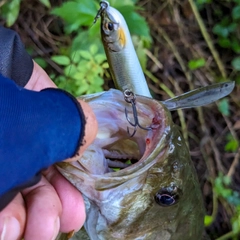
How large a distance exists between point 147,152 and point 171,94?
180cm

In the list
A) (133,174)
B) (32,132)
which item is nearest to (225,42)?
(133,174)

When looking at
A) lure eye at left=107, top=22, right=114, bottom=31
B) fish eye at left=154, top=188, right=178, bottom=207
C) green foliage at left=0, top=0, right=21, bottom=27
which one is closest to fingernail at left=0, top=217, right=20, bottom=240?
fish eye at left=154, top=188, right=178, bottom=207

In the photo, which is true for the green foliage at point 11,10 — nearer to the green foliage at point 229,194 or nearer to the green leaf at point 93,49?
the green leaf at point 93,49

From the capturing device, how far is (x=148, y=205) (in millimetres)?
1423

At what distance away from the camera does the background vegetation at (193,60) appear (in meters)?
2.95

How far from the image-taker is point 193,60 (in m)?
3.21

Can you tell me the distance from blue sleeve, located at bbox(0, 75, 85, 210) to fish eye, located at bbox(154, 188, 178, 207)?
399 mm

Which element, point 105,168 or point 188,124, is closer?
point 105,168

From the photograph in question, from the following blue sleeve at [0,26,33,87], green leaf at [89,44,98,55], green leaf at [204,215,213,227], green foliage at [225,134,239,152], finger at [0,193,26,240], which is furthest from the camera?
green foliage at [225,134,239,152]

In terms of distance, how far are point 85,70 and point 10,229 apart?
159 cm

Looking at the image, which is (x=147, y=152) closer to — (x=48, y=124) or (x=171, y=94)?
(x=48, y=124)

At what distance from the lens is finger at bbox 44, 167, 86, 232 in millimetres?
1317

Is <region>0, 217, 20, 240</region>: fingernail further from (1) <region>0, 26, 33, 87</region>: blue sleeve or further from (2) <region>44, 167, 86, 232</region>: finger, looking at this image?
(1) <region>0, 26, 33, 87</region>: blue sleeve

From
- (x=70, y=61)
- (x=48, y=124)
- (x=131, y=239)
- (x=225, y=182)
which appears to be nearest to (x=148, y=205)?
(x=131, y=239)
